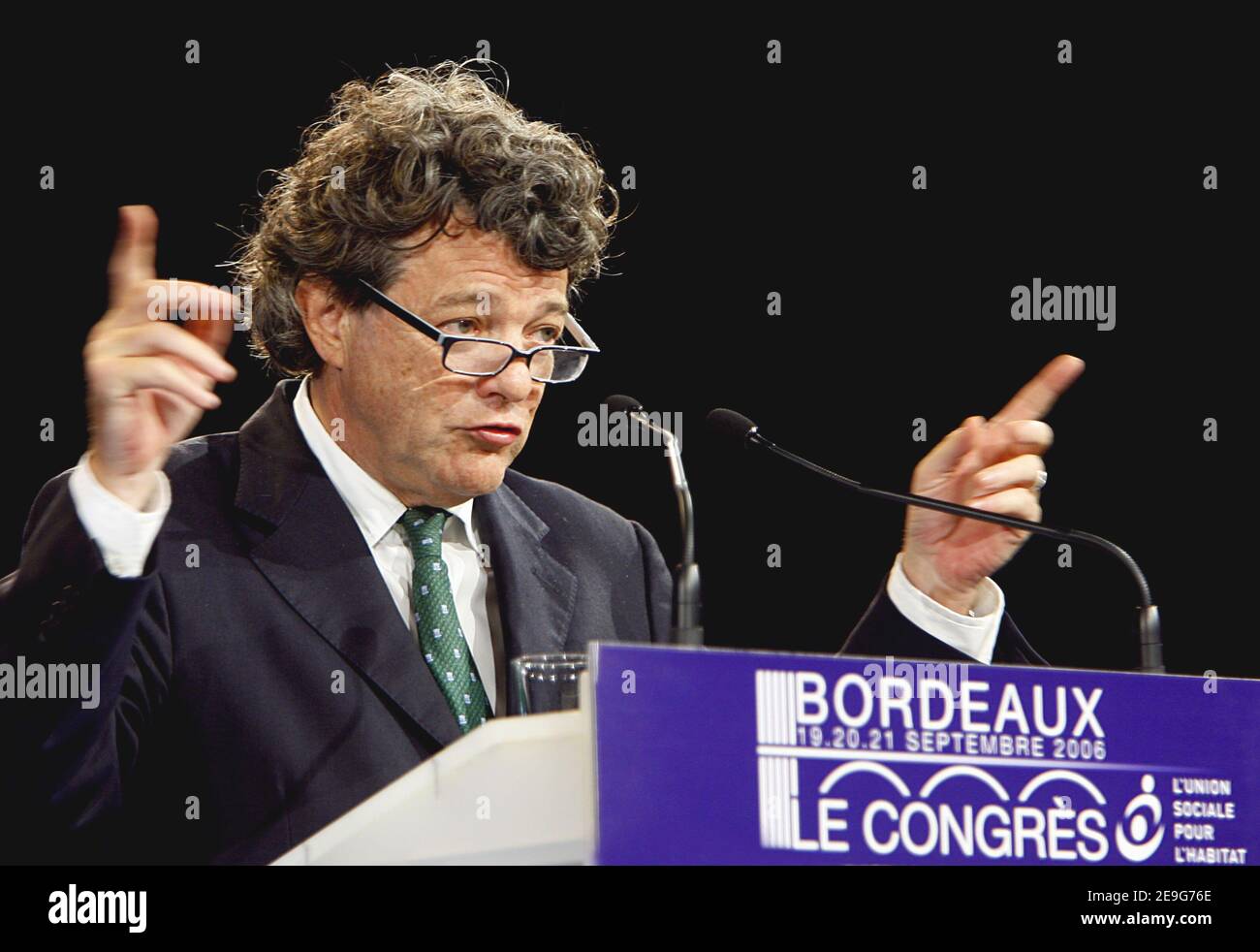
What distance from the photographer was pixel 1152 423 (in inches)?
142

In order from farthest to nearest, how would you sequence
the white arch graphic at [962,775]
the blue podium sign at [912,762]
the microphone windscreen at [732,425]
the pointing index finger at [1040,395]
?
the pointing index finger at [1040,395], the microphone windscreen at [732,425], the white arch graphic at [962,775], the blue podium sign at [912,762]

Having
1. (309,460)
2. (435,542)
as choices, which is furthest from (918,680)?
A: (309,460)

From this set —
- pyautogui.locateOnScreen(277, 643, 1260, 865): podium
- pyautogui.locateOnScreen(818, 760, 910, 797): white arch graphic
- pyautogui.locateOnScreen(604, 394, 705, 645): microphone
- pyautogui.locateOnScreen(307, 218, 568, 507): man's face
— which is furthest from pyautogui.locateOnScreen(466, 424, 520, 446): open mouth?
pyautogui.locateOnScreen(818, 760, 910, 797): white arch graphic

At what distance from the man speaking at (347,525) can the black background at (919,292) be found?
631 mm

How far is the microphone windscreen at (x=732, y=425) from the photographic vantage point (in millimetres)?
2145

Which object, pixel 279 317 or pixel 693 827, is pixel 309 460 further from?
pixel 693 827

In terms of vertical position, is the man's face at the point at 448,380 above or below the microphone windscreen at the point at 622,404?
above

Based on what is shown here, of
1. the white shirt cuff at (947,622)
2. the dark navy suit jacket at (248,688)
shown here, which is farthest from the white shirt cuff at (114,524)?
the white shirt cuff at (947,622)

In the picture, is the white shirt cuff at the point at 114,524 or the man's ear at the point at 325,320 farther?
the man's ear at the point at 325,320

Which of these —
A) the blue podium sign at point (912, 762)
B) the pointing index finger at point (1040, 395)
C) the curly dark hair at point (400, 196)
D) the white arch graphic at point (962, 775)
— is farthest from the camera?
the curly dark hair at point (400, 196)

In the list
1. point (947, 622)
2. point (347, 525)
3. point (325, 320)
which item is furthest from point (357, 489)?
point (947, 622)

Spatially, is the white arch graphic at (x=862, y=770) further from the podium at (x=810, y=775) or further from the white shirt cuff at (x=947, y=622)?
the white shirt cuff at (x=947, y=622)

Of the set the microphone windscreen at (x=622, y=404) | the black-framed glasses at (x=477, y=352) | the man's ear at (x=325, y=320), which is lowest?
the microphone windscreen at (x=622, y=404)

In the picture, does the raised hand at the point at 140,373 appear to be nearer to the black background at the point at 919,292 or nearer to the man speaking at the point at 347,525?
the man speaking at the point at 347,525
